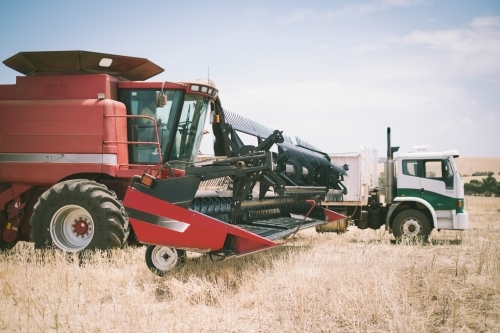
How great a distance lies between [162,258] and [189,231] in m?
0.69

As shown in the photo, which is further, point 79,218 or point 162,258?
point 79,218

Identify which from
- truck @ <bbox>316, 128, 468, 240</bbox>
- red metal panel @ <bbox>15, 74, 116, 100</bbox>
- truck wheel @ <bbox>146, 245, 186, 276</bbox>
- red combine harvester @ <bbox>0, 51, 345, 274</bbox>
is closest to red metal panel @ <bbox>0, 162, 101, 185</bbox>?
red combine harvester @ <bbox>0, 51, 345, 274</bbox>

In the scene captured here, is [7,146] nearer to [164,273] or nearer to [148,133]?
[148,133]

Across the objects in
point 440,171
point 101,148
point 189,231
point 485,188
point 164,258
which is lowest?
point 164,258

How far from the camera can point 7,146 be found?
306 inches

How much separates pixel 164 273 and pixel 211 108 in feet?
11.2

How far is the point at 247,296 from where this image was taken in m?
4.83

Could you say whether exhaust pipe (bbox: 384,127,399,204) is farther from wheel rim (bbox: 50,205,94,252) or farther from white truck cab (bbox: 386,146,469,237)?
wheel rim (bbox: 50,205,94,252)

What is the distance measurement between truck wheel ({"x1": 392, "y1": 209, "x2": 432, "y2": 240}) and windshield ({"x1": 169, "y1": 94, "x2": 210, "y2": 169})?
4.88m

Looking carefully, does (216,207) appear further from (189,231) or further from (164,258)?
(189,231)

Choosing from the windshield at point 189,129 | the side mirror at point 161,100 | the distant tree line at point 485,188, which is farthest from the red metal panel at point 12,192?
the distant tree line at point 485,188

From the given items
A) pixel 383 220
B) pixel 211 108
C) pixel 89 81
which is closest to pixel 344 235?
pixel 383 220

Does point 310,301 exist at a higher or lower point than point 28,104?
lower

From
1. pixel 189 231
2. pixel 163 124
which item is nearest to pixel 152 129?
pixel 163 124
